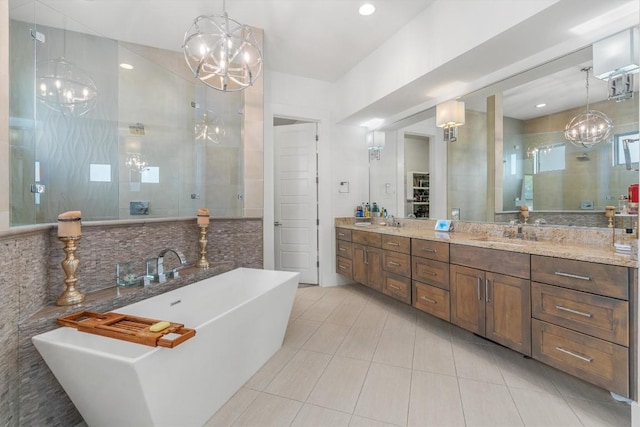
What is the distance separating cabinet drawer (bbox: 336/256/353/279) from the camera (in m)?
4.02

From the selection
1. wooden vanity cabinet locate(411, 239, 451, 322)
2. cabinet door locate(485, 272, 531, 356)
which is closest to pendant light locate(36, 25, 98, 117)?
wooden vanity cabinet locate(411, 239, 451, 322)

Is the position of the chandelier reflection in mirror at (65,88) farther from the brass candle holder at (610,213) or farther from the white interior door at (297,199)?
the brass candle holder at (610,213)

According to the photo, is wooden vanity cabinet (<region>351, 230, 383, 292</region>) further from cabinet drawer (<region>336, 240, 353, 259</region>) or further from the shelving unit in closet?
the shelving unit in closet

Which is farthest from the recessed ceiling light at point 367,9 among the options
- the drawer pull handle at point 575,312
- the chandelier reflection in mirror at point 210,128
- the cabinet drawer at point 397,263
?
the drawer pull handle at point 575,312

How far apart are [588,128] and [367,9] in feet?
7.06

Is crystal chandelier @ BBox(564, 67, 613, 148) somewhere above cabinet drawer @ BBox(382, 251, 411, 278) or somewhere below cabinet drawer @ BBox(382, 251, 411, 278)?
above

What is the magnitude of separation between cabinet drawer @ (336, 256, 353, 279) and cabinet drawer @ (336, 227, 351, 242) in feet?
1.00

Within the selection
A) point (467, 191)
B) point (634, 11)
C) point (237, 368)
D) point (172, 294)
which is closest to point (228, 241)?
point (172, 294)

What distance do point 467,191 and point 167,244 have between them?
10.3 ft

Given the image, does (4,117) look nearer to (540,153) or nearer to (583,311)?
(583,311)

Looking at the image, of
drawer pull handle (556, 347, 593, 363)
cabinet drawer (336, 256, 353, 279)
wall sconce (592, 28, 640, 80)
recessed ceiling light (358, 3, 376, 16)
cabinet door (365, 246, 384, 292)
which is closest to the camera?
drawer pull handle (556, 347, 593, 363)

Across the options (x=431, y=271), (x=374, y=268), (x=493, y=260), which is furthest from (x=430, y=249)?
(x=374, y=268)

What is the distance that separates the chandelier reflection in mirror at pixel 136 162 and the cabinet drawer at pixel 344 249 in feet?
8.76

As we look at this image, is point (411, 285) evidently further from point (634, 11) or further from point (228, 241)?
point (634, 11)
